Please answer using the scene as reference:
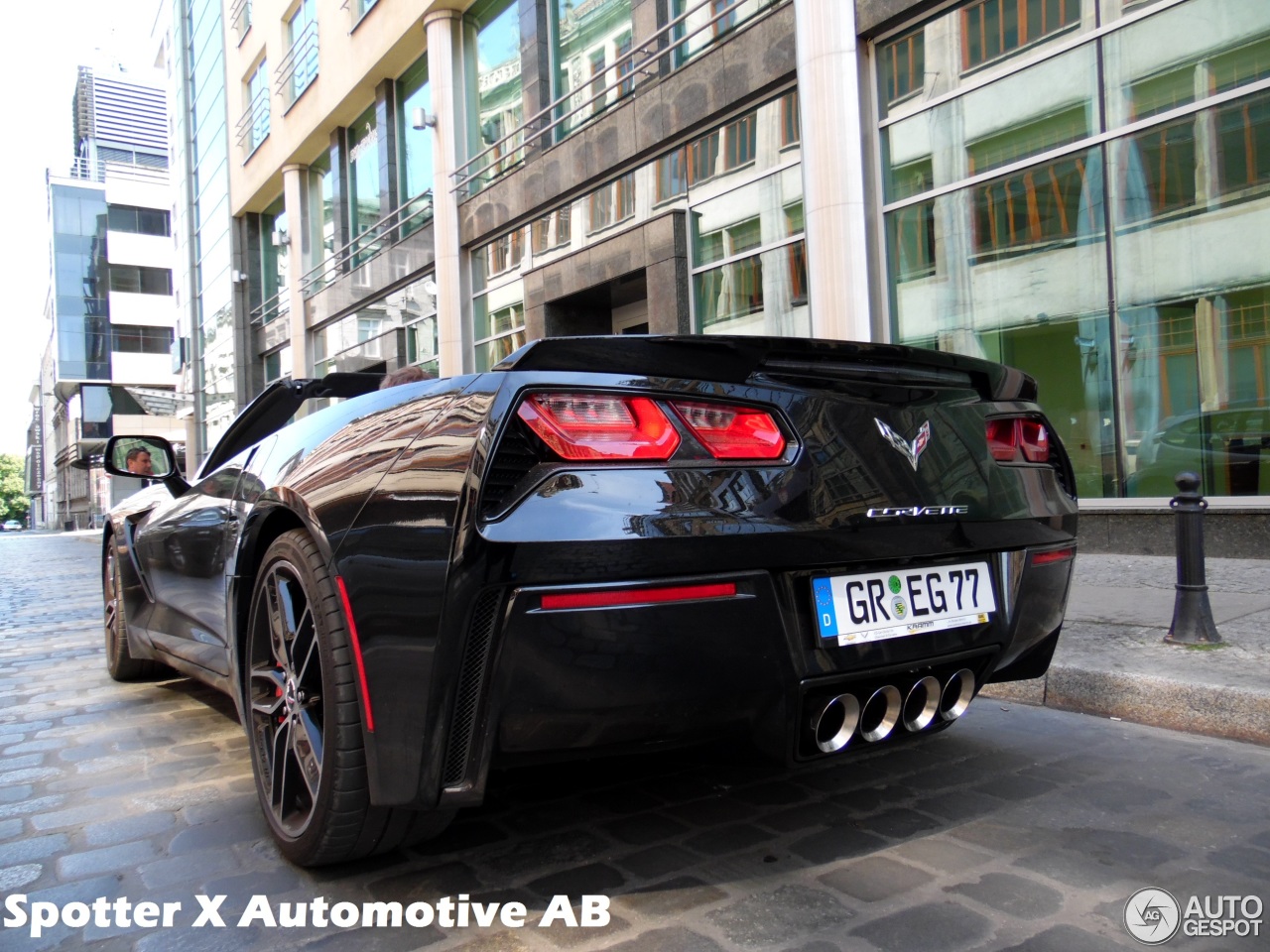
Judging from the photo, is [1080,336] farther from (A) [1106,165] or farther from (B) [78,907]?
(B) [78,907]

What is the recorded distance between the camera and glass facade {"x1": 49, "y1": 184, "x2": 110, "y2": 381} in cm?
6838

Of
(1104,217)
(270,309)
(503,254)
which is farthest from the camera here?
(270,309)

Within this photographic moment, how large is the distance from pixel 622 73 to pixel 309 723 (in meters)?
10.8

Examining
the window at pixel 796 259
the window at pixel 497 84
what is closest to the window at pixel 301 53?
the window at pixel 497 84

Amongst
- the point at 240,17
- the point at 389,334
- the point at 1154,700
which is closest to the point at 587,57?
the point at 389,334

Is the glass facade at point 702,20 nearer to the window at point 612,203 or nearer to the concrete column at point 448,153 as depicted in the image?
the window at point 612,203

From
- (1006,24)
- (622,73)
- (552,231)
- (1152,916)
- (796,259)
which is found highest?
(622,73)

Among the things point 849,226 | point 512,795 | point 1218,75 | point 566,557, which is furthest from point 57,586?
point 1218,75

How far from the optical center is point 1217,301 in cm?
686

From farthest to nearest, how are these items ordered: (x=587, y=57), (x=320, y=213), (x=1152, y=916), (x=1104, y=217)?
(x=320, y=213) < (x=587, y=57) < (x=1104, y=217) < (x=1152, y=916)

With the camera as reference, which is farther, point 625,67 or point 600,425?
point 625,67

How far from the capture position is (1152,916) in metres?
1.92

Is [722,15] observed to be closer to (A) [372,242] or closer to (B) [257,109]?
(A) [372,242]

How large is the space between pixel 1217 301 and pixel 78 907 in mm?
7538
